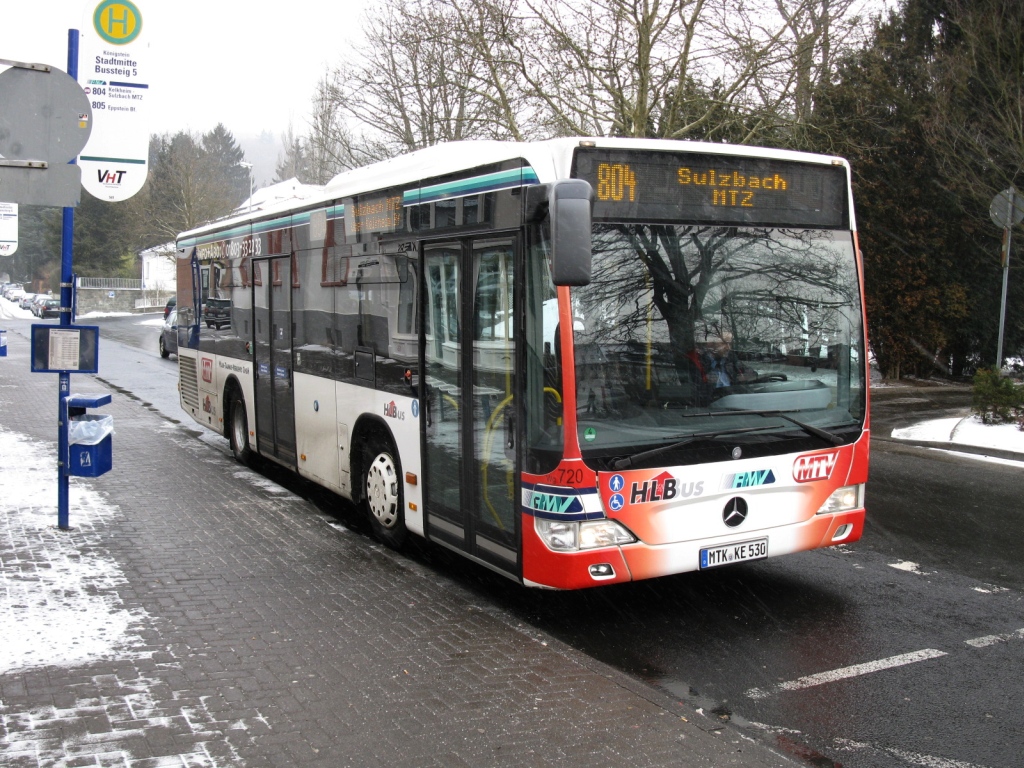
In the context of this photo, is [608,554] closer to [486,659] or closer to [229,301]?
[486,659]

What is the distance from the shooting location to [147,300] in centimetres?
7656

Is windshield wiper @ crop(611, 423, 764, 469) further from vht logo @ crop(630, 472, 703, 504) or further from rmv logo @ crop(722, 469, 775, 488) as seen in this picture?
rmv logo @ crop(722, 469, 775, 488)

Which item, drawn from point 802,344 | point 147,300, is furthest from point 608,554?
point 147,300

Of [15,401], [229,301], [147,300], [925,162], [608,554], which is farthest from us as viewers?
[147,300]

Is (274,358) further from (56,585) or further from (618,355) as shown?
(618,355)

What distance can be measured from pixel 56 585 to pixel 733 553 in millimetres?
4268

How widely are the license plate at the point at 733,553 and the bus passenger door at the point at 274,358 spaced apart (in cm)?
508

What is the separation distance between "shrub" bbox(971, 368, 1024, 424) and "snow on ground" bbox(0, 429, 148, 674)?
41.1ft

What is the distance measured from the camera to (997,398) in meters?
14.8

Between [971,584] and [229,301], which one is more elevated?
[229,301]

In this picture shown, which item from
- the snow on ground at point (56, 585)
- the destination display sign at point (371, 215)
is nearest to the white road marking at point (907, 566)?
the destination display sign at point (371, 215)

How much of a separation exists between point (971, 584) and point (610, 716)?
388 cm

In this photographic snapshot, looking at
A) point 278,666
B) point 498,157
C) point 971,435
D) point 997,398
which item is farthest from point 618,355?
point 997,398

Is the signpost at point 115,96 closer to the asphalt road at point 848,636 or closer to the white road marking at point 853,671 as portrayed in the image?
the asphalt road at point 848,636
